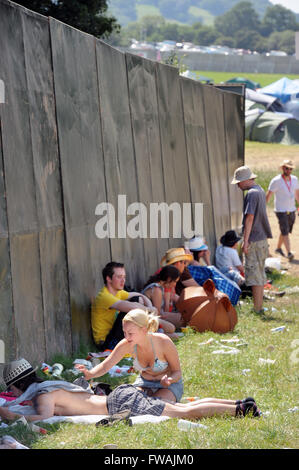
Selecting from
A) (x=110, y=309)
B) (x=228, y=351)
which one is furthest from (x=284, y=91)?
(x=110, y=309)

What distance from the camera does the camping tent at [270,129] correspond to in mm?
34781

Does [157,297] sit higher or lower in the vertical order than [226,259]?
lower

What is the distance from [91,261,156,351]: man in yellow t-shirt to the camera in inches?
282

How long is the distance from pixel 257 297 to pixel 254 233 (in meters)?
0.80

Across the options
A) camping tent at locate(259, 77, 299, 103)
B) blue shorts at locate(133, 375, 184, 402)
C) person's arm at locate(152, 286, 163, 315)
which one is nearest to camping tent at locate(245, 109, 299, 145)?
camping tent at locate(259, 77, 299, 103)

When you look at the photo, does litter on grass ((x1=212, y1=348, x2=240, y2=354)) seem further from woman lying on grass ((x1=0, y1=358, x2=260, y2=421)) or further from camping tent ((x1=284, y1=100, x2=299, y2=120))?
camping tent ((x1=284, y1=100, x2=299, y2=120))

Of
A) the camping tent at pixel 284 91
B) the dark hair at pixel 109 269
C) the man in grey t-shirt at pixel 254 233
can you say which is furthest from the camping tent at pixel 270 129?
the dark hair at pixel 109 269

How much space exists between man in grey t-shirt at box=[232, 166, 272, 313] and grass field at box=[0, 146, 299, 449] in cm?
33

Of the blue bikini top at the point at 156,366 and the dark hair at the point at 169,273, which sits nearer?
the blue bikini top at the point at 156,366

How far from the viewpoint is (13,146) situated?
582 centimetres

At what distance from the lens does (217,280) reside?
9.64m

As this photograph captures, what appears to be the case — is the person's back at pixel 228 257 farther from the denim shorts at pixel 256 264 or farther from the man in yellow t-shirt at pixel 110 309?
the man in yellow t-shirt at pixel 110 309

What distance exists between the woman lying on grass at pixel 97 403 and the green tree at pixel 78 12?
1461cm

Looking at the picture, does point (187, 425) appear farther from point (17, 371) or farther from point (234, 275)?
point (234, 275)
